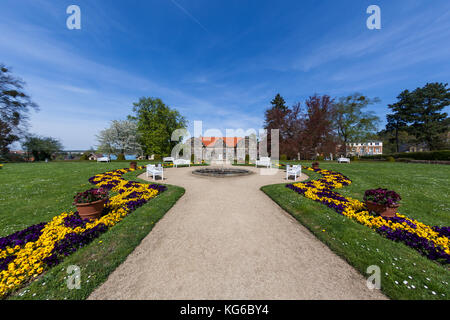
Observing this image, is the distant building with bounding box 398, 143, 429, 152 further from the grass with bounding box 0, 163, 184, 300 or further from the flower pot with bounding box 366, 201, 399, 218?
the grass with bounding box 0, 163, 184, 300

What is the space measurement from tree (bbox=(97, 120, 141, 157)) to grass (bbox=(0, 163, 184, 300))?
23.8 meters

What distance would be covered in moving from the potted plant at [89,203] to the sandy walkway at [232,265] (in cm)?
195

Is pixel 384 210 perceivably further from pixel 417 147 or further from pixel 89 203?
pixel 417 147

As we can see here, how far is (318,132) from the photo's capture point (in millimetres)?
24609

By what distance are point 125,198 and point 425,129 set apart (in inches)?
2037

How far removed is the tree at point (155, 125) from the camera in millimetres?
30297

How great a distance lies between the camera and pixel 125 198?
6281 millimetres

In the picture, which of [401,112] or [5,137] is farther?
[401,112]

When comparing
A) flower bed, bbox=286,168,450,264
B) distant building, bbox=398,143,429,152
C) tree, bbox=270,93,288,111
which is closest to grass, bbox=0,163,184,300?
flower bed, bbox=286,168,450,264

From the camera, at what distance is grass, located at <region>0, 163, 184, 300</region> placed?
2.33 m

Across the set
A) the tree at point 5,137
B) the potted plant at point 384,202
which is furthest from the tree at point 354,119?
the tree at point 5,137

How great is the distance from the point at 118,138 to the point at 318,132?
122ft

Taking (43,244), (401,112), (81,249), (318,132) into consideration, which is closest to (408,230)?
(81,249)

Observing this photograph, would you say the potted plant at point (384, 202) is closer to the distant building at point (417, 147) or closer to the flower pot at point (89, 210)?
the flower pot at point (89, 210)
